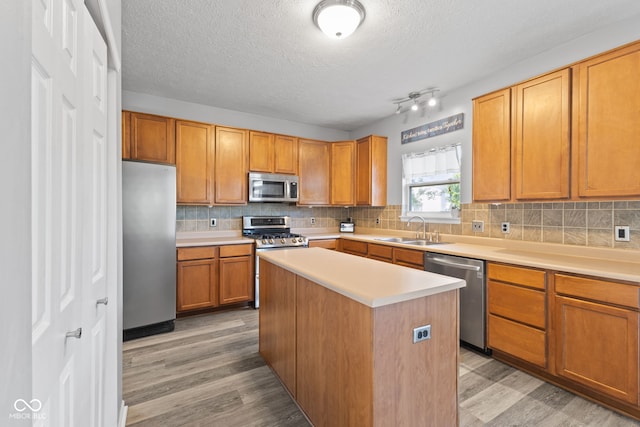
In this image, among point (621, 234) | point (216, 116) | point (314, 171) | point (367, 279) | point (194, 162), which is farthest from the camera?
point (314, 171)

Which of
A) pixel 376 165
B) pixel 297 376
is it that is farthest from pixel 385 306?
pixel 376 165

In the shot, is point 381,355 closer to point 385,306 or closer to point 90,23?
point 385,306

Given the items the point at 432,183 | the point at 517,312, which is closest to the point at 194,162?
the point at 432,183

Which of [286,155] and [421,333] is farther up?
[286,155]

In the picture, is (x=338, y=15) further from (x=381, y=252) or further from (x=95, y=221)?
(x=381, y=252)

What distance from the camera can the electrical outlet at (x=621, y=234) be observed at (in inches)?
85.0

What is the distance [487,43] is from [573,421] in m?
2.85

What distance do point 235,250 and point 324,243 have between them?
4.48ft

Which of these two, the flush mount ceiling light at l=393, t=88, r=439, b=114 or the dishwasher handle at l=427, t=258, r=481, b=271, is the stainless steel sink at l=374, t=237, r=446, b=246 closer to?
the dishwasher handle at l=427, t=258, r=481, b=271

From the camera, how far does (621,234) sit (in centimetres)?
218

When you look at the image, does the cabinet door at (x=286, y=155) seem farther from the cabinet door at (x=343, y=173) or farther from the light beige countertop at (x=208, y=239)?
the light beige countertop at (x=208, y=239)

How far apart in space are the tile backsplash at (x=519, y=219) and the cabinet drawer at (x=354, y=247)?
634mm

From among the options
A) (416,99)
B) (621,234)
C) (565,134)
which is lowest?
(621,234)

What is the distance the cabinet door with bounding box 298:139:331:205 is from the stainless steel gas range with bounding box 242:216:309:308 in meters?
0.48
